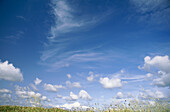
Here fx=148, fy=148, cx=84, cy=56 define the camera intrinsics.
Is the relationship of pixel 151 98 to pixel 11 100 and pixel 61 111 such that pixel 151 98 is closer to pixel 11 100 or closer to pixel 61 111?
pixel 61 111

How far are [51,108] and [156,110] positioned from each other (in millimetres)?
10968

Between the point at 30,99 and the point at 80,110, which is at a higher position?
the point at 30,99

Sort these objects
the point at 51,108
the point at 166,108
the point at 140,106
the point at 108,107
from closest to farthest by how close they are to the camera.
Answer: the point at 166,108 < the point at 140,106 < the point at 108,107 < the point at 51,108

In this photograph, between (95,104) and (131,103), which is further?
(95,104)

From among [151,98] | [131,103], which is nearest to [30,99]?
[131,103]

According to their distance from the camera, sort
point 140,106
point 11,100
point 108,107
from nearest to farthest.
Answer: point 140,106 < point 108,107 < point 11,100

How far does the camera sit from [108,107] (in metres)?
13.9

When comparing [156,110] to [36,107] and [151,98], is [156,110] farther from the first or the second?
[36,107]

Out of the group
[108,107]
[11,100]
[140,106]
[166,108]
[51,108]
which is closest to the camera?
[166,108]

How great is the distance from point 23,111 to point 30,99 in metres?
1.53

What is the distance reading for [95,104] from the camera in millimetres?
15617

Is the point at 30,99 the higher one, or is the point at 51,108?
the point at 30,99

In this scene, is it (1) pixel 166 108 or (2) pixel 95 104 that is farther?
(2) pixel 95 104

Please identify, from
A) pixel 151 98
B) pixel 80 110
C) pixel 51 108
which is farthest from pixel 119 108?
pixel 51 108
